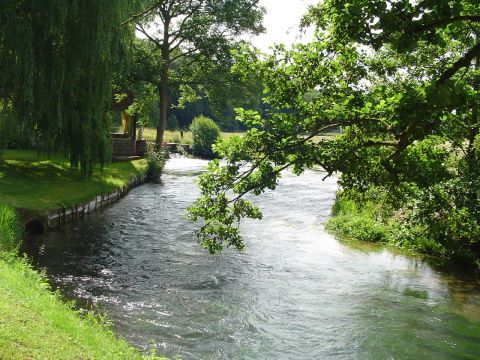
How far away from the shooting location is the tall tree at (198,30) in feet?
120

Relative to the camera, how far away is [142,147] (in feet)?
129

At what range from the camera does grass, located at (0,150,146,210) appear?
18.0 metres

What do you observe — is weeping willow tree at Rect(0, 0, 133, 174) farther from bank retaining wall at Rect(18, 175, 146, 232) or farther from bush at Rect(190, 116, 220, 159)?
bush at Rect(190, 116, 220, 159)

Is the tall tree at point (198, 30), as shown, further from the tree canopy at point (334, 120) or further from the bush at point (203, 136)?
the tree canopy at point (334, 120)

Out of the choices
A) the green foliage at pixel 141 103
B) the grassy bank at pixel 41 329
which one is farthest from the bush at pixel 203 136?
the grassy bank at pixel 41 329

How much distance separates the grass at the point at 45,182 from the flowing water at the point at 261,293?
4.16 feet

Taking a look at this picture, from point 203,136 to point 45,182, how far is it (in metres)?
35.5

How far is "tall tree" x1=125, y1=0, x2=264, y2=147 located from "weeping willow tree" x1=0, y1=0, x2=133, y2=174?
664 inches

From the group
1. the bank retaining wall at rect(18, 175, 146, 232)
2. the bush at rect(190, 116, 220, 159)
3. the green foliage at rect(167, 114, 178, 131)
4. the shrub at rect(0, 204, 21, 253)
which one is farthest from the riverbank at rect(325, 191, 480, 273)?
the green foliage at rect(167, 114, 178, 131)

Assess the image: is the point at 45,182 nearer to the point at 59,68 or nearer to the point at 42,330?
the point at 59,68

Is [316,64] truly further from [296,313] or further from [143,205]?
[143,205]

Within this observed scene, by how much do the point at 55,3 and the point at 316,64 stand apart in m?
13.0

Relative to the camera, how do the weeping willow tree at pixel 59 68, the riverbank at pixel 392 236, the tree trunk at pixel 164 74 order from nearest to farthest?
the riverbank at pixel 392 236 → the weeping willow tree at pixel 59 68 → the tree trunk at pixel 164 74

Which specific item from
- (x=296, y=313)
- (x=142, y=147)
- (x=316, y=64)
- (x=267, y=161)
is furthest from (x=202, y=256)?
(x=142, y=147)
